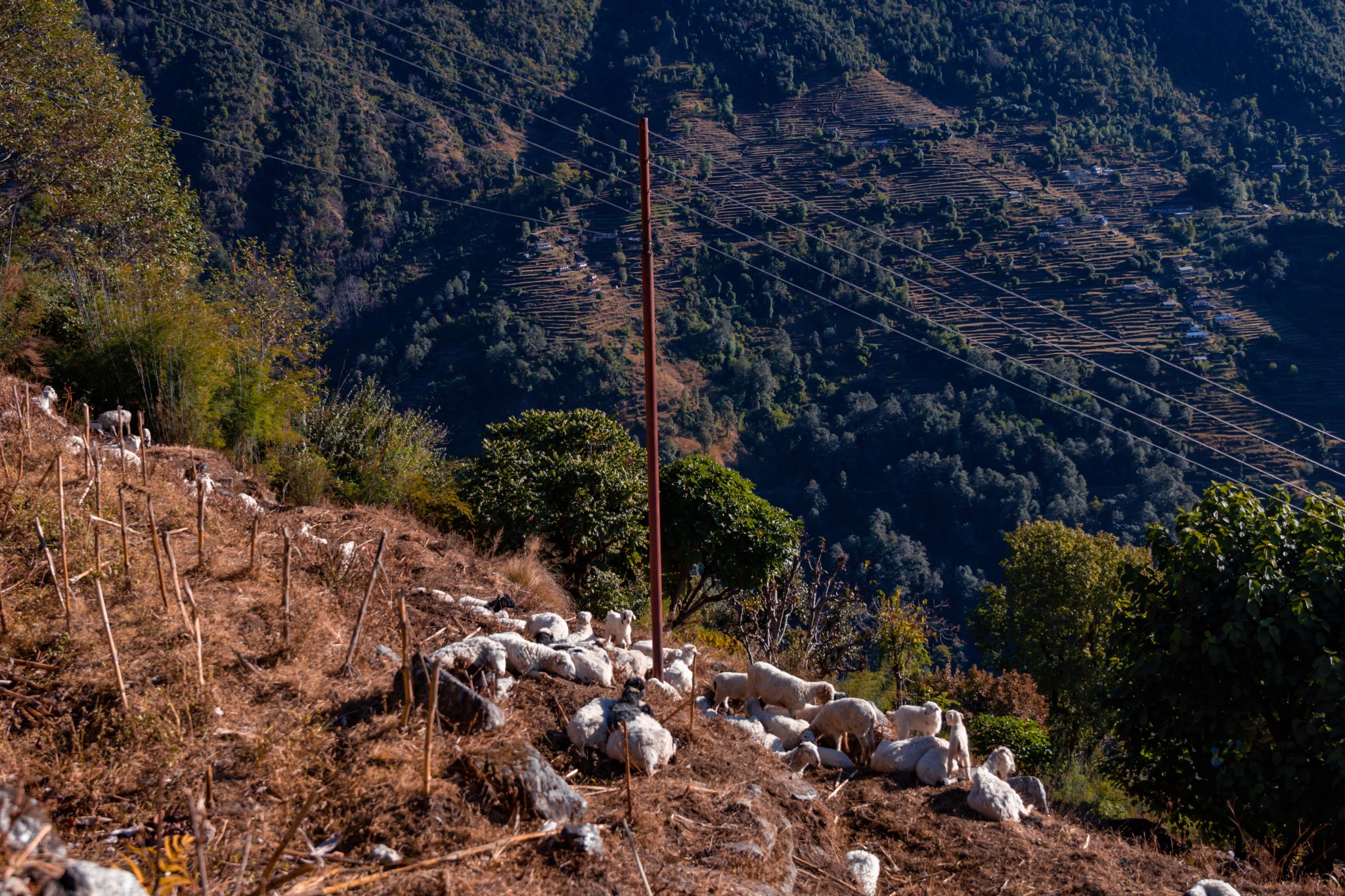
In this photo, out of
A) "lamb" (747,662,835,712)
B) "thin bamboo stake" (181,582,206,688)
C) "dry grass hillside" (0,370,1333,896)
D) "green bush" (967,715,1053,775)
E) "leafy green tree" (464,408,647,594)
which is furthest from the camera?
"leafy green tree" (464,408,647,594)

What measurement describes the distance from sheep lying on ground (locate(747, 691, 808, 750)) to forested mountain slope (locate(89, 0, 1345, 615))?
91.9 ft

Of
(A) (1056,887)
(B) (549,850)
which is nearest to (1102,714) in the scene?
(A) (1056,887)

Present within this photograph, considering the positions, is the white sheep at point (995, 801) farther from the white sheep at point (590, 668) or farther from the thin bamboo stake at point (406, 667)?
the thin bamboo stake at point (406, 667)

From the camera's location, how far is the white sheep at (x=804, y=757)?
20.2 ft

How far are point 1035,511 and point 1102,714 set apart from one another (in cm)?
2549

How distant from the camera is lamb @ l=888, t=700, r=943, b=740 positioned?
6602 millimetres

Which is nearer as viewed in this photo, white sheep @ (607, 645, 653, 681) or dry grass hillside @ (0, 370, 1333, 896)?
dry grass hillside @ (0, 370, 1333, 896)

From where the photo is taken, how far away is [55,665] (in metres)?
4.62

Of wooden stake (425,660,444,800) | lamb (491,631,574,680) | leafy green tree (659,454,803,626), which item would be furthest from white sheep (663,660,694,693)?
leafy green tree (659,454,803,626)

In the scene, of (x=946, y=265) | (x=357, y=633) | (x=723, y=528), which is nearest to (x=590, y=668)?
(x=357, y=633)

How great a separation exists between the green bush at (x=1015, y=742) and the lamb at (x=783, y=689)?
4.07 meters

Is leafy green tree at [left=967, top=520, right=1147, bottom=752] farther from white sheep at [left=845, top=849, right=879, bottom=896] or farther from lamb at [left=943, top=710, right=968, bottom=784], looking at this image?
white sheep at [left=845, top=849, right=879, bottom=896]

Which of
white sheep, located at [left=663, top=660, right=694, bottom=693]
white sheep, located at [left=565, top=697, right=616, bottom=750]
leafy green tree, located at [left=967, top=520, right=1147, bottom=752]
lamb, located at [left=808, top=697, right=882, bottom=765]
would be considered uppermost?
white sheep, located at [left=565, top=697, right=616, bottom=750]

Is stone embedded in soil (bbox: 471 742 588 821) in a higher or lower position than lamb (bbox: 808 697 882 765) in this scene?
higher
